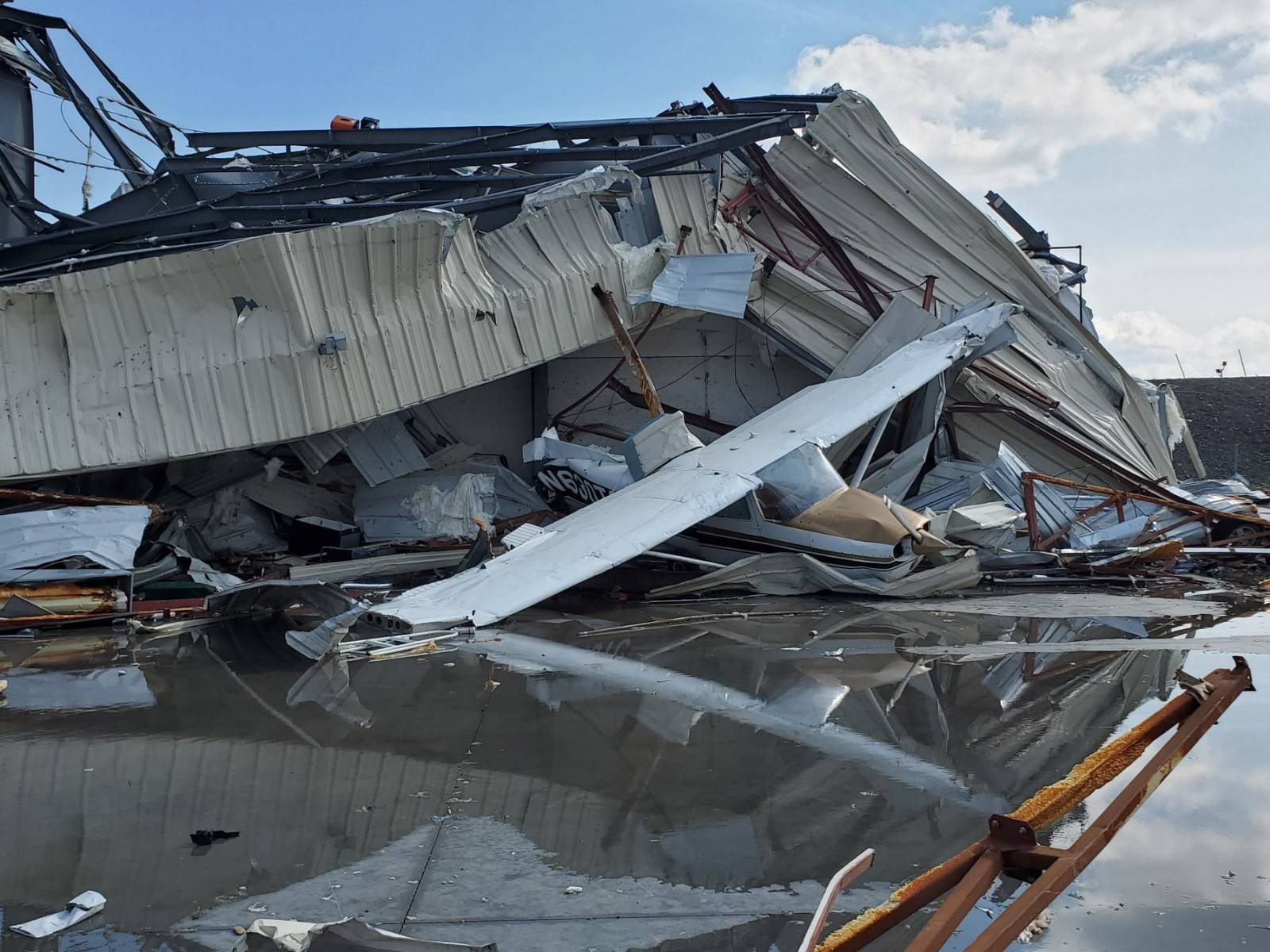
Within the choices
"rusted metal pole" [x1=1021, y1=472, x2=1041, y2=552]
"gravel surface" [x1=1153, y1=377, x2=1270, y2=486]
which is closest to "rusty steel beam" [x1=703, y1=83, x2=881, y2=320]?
"rusted metal pole" [x1=1021, y1=472, x2=1041, y2=552]

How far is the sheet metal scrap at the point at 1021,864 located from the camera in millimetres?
2150

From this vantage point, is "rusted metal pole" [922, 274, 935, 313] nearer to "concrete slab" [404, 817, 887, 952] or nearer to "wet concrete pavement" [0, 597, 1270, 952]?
"wet concrete pavement" [0, 597, 1270, 952]

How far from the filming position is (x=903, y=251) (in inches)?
547

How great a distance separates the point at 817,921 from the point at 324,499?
10.9 m

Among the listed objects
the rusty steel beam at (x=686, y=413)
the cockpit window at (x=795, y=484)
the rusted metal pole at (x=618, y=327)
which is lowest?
the cockpit window at (x=795, y=484)

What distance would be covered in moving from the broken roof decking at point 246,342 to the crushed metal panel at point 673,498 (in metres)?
2.77

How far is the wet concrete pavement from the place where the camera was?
2922mm

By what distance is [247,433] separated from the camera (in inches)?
394

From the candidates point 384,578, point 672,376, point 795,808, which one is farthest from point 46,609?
point 672,376

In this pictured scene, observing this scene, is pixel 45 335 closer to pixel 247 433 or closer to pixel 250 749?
pixel 247 433

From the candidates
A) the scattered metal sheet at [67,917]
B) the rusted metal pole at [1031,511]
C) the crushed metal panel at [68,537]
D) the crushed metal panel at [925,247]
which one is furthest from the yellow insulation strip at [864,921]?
the crushed metal panel at [925,247]

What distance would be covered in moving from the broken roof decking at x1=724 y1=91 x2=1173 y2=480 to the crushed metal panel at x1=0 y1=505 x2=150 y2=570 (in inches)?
317

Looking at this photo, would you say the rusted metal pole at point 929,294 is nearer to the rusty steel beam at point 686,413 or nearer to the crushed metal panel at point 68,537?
the rusty steel beam at point 686,413

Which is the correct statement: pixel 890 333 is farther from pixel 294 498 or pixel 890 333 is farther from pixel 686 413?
pixel 294 498
